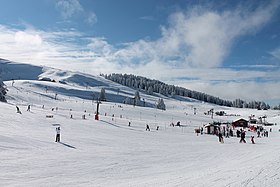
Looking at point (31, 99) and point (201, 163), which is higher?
point (31, 99)

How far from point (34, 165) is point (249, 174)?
9.04 metres

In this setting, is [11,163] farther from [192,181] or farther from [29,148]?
[192,181]

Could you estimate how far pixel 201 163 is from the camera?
667 inches

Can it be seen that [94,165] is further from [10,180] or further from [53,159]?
[10,180]

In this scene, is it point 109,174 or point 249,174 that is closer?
point 249,174

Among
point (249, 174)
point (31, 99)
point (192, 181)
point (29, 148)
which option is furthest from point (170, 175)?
point (31, 99)

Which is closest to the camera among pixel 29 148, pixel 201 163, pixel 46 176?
pixel 46 176

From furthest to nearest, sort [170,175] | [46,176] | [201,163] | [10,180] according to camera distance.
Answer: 1. [201,163]
2. [170,175]
3. [46,176]
4. [10,180]

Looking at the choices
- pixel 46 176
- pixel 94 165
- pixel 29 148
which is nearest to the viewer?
pixel 46 176

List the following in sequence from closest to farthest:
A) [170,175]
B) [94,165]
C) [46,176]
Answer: [46,176], [170,175], [94,165]

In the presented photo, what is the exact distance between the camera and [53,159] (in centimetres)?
1555

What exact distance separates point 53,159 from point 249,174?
927 centimetres

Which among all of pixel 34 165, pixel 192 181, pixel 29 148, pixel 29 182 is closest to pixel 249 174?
pixel 192 181

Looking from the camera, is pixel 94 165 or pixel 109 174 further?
pixel 94 165
